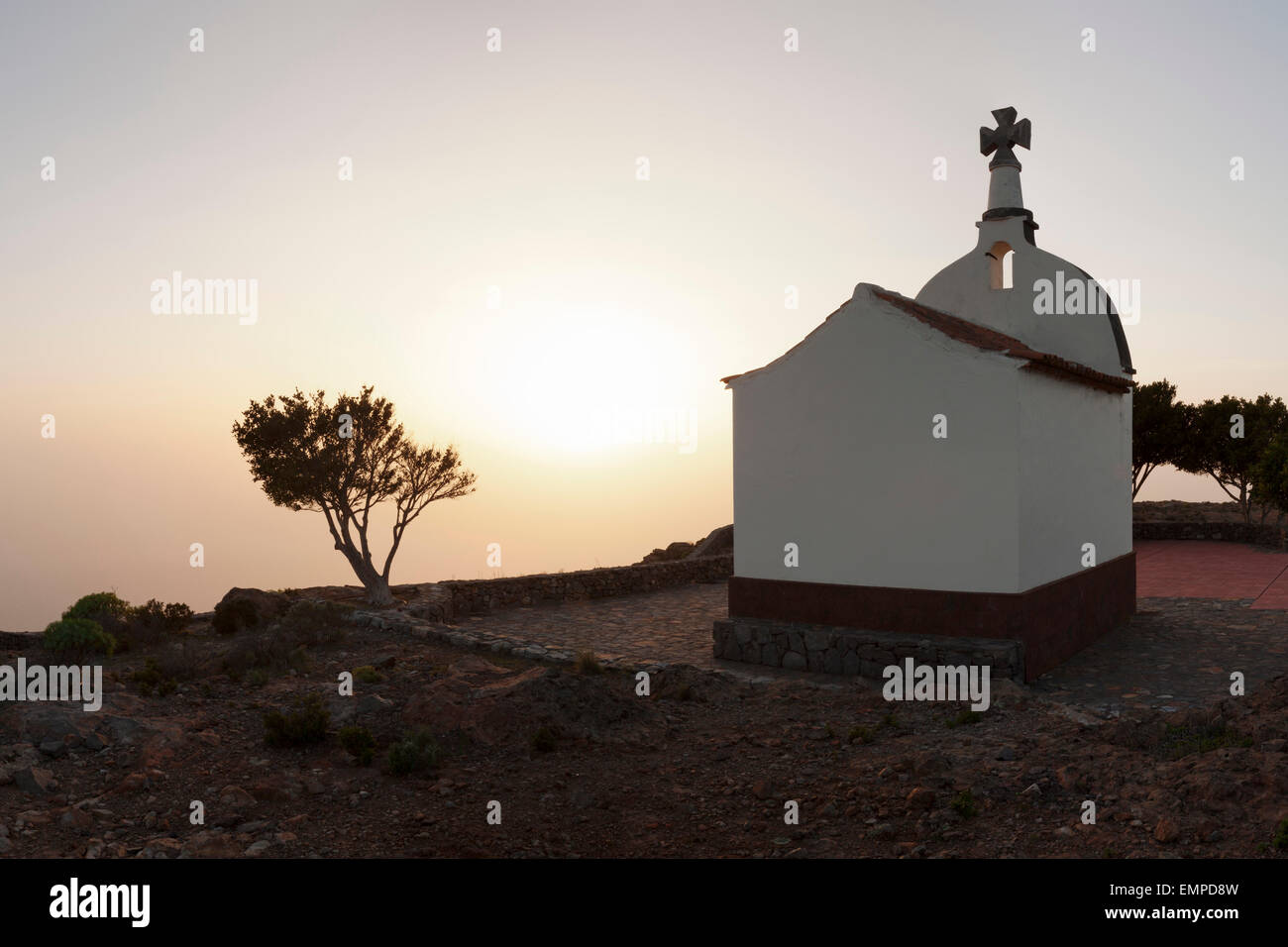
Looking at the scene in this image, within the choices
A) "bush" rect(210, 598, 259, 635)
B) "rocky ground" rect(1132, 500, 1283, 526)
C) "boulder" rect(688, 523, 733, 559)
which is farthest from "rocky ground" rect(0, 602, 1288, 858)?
"rocky ground" rect(1132, 500, 1283, 526)

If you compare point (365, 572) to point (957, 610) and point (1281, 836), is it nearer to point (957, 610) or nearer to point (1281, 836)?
point (957, 610)

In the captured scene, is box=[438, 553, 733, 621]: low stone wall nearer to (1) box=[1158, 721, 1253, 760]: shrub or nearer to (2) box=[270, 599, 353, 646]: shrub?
(2) box=[270, 599, 353, 646]: shrub

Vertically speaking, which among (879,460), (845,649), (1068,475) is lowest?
(845,649)

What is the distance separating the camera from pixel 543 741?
29.3ft

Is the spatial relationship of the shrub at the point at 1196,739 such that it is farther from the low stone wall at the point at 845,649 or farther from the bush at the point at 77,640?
the bush at the point at 77,640

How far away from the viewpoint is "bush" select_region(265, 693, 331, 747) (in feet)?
29.8

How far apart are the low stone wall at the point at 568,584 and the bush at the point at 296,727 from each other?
27.3 feet

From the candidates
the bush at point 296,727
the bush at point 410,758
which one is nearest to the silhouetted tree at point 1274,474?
the bush at point 410,758

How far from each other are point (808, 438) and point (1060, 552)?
446 centimetres

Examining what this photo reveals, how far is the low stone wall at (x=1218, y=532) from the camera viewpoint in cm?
2981

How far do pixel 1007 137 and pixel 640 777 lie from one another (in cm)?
1434

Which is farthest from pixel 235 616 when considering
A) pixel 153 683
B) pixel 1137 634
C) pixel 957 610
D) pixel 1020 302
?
pixel 1137 634
